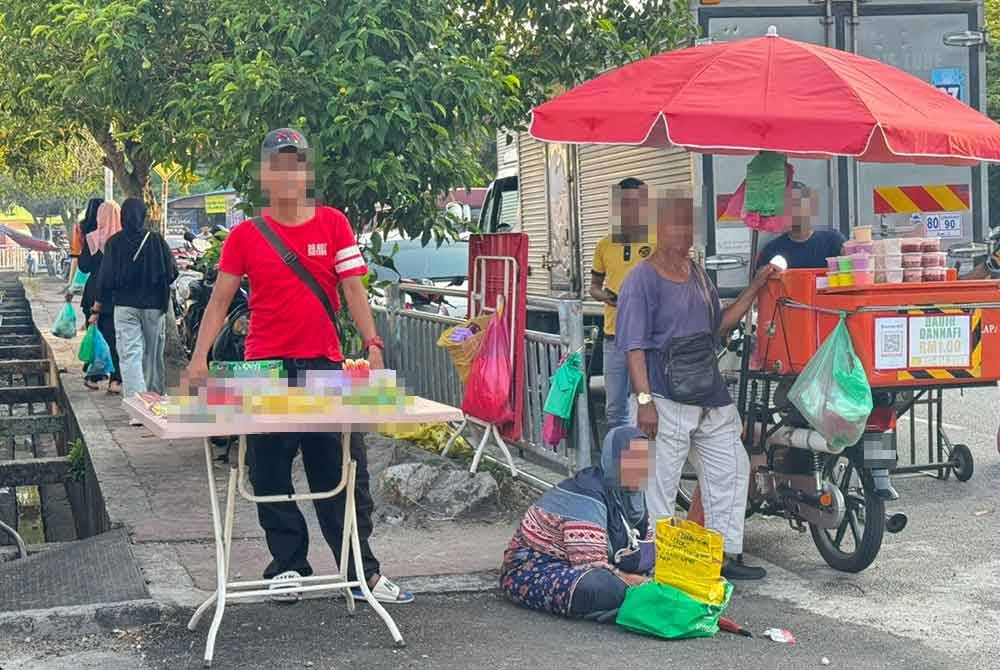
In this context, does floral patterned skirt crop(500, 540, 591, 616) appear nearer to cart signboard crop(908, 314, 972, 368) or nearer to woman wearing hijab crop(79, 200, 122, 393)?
cart signboard crop(908, 314, 972, 368)

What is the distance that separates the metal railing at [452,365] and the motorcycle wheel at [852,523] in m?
1.49

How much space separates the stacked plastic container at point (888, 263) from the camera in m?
6.23

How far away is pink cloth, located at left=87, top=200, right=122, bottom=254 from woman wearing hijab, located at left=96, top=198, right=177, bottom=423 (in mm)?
2004

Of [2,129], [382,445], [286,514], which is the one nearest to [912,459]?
[382,445]

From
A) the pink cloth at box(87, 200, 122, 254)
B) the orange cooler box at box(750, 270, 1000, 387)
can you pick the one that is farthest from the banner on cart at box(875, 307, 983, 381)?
the pink cloth at box(87, 200, 122, 254)

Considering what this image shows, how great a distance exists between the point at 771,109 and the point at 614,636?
2325 millimetres

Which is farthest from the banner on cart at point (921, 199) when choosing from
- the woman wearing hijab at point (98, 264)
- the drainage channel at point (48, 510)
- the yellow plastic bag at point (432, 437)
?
the woman wearing hijab at point (98, 264)

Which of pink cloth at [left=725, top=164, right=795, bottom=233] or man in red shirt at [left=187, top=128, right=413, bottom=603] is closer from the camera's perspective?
man in red shirt at [left=187, top=128, right=413, bottom=603]

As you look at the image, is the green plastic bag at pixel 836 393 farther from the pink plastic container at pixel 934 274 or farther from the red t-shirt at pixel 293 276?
the red t-shirt at pixel 293 276

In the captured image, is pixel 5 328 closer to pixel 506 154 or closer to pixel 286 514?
pixel 506 154

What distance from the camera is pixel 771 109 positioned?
6.05m

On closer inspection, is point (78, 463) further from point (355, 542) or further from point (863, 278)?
point (863, 278)

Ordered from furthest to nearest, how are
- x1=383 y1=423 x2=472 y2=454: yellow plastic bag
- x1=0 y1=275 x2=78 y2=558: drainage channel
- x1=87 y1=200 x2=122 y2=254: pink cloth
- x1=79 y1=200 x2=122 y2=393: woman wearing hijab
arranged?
x1=87 y1=200 x2=122 y2=254: pink cloth < x1=79 y1=200 x2=122 y2=393: woman wearing hijab < x1=0 y1=275 x2=78 y2=558: drainage channel < x1=383 y1=423 x2=472 y2=454: yellow plastic bag

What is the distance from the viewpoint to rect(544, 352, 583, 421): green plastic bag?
755 cm
